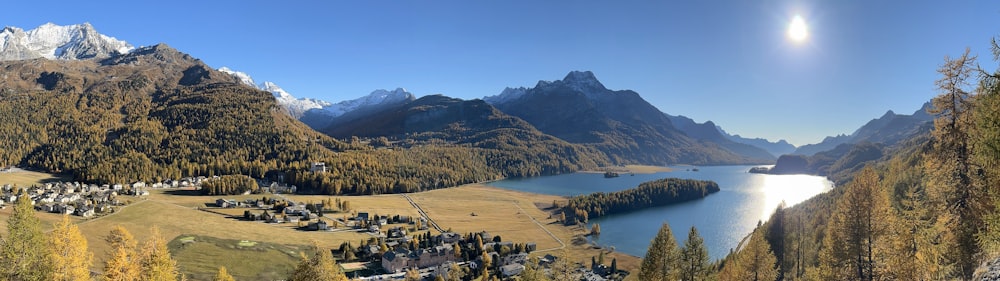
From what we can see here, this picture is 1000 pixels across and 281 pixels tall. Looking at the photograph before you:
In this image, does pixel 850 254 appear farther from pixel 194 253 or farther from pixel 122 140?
pixel 122 140

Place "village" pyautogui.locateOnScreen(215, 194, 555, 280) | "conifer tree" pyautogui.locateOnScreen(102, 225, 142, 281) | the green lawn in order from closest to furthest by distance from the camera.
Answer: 1. "conifer tree" pyautogui.locateOnScreen(102, 225, 142, 281)
2. the green lawn
3. "village" pyautogui.locateOnScreen(215, 194, 555, 280)

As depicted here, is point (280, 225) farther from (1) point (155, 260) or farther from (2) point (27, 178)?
(2) point (27, 178)

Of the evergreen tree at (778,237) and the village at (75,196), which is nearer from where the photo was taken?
the evergreen tree at (778,237)

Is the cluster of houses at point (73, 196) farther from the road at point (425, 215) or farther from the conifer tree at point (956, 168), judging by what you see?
the conifer tree at point (956, 168)

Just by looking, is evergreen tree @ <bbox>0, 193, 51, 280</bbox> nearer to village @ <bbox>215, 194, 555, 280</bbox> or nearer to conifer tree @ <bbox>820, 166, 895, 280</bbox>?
conifer tree @ <bbox>820, 166, 895, 280</bbox>

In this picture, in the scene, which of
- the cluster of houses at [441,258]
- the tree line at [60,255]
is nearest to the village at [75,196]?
the cluster of houses at [441,258]

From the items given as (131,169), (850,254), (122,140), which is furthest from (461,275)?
(122,140)

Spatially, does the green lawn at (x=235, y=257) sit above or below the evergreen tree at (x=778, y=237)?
below

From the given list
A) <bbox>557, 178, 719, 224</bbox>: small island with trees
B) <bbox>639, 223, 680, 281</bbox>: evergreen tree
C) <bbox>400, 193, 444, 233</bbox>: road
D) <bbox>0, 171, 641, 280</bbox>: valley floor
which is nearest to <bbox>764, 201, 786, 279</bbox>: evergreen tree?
<bbox>0, 171, 641, 280</bbox>: valley floor
